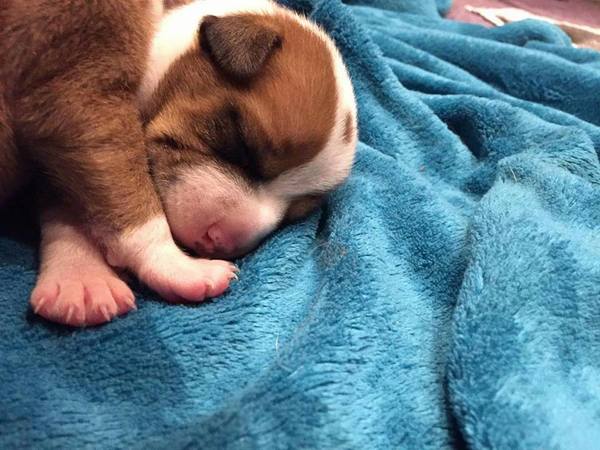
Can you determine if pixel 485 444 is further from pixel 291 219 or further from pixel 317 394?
pixel 291 219

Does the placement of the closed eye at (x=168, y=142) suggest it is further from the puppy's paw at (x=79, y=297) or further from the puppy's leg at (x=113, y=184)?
the puppy's paw at (x=79, y=297)

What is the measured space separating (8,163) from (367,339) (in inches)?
32.8

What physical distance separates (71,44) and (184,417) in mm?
791

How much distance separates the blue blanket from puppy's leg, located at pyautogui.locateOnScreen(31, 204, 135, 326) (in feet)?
0.10

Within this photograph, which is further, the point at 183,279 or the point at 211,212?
the point at 211,212

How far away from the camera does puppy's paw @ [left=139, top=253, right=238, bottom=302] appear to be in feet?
4.25

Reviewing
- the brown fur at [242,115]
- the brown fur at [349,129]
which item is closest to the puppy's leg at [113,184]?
the brown fur at [242,115]

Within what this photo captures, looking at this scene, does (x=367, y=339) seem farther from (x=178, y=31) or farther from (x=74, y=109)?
(x=178, y=31)

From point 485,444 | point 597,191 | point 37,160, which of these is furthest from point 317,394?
point 597,191

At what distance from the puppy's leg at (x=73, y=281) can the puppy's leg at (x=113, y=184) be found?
42 mm

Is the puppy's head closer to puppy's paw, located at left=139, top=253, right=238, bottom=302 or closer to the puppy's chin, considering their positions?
the puppy's chin

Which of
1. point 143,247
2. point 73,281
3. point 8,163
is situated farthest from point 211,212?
point 8,163

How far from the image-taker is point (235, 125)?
1.49 metres

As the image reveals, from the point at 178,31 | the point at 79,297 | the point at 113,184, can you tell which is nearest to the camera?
the point at 79,297
